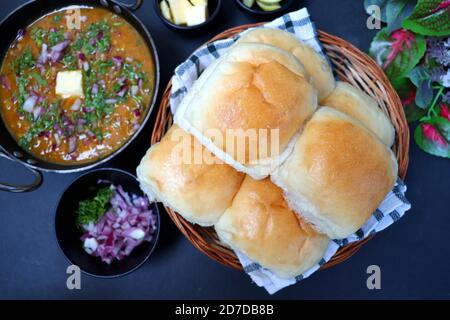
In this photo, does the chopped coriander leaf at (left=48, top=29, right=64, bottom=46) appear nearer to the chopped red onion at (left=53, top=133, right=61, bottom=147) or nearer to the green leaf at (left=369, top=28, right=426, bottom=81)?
the chopped red onion at (left=53, top=133, right=61, bottom=147)

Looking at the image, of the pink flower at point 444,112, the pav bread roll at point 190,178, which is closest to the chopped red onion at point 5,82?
the pav bread roll at point 190,178

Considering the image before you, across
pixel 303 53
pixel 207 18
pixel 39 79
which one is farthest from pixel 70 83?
pixel 303 53

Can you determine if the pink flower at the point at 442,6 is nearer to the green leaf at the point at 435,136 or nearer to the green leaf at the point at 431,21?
the green leaf at the point at 431,21

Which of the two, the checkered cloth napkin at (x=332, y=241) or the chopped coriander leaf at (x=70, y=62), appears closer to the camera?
the checkered cloth napkin at (x=332, y=241)

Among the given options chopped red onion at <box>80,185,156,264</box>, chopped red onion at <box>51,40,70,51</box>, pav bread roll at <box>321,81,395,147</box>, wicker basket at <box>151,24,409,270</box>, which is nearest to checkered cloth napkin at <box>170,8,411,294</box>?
wicker basket at <box>151,24,409,270</box>

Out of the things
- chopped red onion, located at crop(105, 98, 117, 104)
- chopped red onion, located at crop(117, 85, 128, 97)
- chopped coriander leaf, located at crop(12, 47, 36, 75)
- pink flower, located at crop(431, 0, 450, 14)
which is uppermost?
pink flower, located at crop(431, 0, 450, 14)

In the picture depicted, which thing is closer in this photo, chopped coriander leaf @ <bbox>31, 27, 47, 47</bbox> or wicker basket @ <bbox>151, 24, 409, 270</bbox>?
wicker basket @ <bbox>151, 24, 409, 270</bbox>
